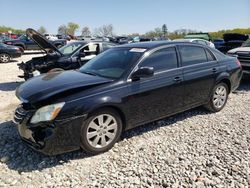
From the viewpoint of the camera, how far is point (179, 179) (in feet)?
10.7

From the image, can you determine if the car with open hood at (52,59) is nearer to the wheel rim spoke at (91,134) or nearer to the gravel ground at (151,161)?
the gravel ground at (151,161)

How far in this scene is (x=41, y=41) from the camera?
7.86m

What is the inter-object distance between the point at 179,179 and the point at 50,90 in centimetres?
215

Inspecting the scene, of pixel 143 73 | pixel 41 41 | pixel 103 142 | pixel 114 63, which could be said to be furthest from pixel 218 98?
pixel 41 41

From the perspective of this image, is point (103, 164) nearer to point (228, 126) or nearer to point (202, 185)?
point (202, 185)

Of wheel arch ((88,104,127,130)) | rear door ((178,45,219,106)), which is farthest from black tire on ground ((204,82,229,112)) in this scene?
wheel arch ((88,104,127,130))

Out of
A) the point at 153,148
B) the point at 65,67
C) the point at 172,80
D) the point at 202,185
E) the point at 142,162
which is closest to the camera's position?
the point at 202,185

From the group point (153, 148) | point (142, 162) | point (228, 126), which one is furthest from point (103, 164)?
point (228, 126)

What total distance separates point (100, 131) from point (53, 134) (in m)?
0.70

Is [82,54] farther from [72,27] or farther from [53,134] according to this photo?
[72,27]

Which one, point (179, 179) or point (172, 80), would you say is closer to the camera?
point (179, 179)

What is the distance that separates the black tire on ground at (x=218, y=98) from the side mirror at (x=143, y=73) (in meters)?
2.06

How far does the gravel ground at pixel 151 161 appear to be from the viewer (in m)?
3.25

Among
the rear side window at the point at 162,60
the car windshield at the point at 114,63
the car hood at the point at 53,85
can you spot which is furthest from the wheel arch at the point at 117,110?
the rear side window at the point at 162,60
